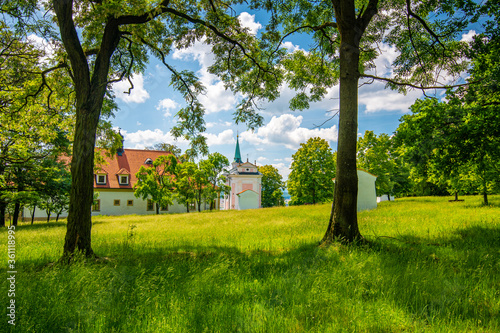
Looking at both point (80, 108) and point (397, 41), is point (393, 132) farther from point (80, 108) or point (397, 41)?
point (80, 108)

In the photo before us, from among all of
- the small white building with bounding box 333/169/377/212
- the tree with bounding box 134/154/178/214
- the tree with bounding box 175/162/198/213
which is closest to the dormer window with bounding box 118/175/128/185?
the tree with bounding box 175/162/198/213

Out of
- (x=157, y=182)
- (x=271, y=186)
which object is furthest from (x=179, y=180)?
(x=271, y=186)

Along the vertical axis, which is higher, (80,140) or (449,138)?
(449,138)


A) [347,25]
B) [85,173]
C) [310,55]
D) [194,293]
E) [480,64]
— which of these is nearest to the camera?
[194,293]

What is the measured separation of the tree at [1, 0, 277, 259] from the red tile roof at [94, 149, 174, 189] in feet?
119

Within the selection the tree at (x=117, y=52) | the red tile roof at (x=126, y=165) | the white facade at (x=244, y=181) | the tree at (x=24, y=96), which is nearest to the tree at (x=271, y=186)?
the white facade at (x=244, y=181)

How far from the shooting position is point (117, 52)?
911cm

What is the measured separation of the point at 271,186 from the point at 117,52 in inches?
2434

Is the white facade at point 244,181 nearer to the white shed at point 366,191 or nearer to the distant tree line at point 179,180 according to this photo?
the distant tree line at point 179,180

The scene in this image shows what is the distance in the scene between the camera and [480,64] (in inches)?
282

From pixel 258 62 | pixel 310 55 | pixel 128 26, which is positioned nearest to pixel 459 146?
pixel 310 55

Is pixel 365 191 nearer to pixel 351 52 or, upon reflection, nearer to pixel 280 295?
pixel 351 52

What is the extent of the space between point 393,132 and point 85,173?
10474mm

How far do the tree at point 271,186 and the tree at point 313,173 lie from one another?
28650mm
